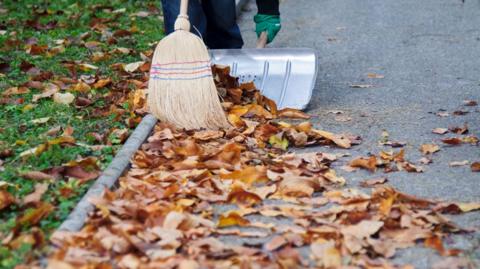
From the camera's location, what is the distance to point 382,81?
573cm

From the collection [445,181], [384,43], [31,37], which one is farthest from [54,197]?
[384,43]

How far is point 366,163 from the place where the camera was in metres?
3.91

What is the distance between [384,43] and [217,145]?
10.6ft

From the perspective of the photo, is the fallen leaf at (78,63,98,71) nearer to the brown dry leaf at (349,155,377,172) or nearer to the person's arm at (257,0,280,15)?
the person's arm at (257,0,280,15)

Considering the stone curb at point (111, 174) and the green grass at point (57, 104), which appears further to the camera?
the green grass at point (57, 104)

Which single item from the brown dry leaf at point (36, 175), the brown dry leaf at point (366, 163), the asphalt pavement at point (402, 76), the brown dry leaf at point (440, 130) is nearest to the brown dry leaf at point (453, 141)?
the asphalt pavement at point (402, 76)

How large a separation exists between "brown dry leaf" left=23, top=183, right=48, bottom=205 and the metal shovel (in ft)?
6.06

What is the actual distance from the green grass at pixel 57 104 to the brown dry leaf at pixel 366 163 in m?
1.12

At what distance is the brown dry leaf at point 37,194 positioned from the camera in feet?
10.7

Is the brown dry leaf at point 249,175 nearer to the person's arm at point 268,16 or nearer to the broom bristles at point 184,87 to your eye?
the broom bristles at point 184,87

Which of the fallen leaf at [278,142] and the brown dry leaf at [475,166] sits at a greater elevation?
the brown dry leaf at [475,166]

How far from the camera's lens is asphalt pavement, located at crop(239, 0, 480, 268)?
3781 mm

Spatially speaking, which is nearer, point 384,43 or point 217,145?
point 217,145

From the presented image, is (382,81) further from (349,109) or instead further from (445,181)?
(445,181)
